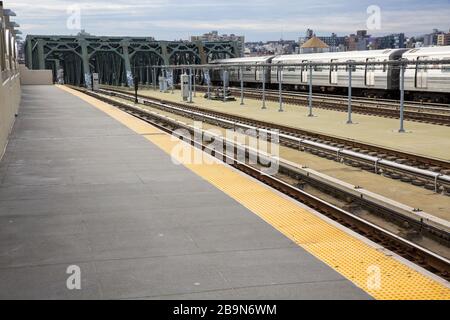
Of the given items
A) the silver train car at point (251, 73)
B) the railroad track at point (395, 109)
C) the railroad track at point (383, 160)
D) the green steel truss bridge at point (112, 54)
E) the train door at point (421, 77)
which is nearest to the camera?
the railroad track at point (383, 160)

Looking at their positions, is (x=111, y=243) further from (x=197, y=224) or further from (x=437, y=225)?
(x=437, y=225)

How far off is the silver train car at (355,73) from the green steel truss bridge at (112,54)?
29.6 metres

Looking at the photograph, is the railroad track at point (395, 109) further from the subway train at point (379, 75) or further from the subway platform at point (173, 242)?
the subway platform at point (173, 242)

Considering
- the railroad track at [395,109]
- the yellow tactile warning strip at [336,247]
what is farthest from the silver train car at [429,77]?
the yellow tactile warning strip at [336,247]

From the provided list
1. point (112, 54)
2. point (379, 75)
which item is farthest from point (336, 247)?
point (112, 54)

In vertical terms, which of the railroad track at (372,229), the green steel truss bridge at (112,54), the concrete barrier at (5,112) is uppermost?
the green steel truss bridge at (112,54)

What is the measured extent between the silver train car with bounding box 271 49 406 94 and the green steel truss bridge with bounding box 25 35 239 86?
29552mm

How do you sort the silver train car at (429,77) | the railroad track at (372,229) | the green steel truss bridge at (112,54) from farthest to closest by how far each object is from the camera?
the green steel truss bridge at (112,54), the silver train car at (429,77), the railroad track at (372,229)

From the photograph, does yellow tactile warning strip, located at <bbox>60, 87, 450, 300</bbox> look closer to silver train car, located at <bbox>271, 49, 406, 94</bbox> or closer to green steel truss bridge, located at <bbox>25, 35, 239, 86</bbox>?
silver train car, located at <bbox>271, 49, 406, 94</bbox>

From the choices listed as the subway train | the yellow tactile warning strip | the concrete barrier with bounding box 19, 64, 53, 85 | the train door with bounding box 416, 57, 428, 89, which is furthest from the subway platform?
the concrete barrier with bounding box 19, 64, 53, 85

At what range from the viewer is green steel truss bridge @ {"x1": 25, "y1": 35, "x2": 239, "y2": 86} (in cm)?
7488

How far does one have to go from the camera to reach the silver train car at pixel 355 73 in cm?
3105
